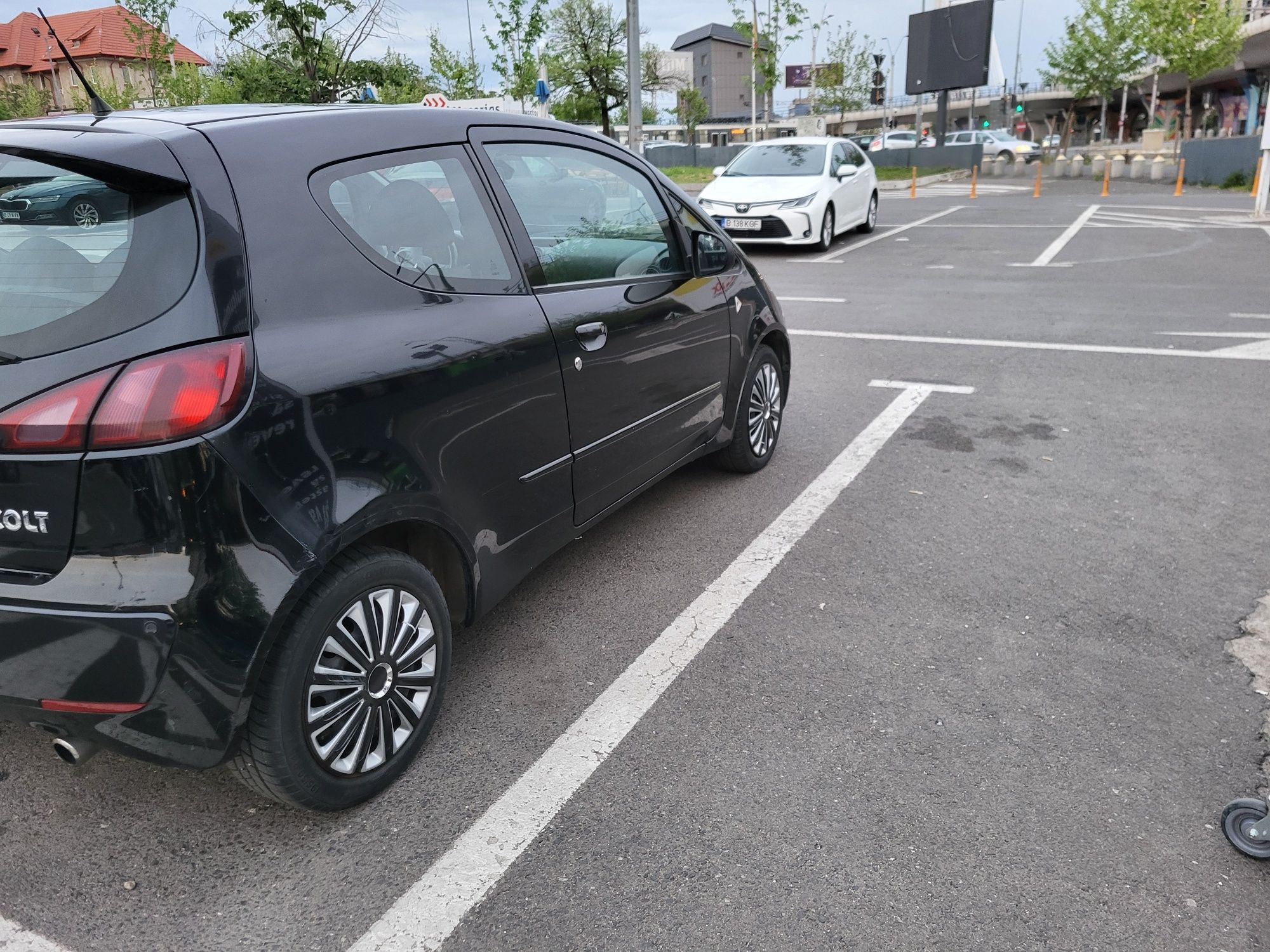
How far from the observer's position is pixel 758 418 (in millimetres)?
4918

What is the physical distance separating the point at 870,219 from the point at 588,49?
37560 mm

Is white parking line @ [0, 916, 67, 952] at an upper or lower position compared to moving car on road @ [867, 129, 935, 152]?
lower

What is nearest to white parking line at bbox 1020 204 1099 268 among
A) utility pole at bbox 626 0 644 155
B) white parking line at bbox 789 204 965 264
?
white parking line at bbox 789 204 965 264

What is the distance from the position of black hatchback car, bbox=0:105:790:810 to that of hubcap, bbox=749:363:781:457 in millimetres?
1836

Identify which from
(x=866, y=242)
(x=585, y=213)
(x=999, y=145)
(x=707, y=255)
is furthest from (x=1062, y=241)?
(x=999, y=145)

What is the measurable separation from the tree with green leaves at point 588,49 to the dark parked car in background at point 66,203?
1976 inches

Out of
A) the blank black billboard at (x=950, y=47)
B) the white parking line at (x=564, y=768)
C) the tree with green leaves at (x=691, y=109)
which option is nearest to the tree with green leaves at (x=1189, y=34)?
the blank black billboard at (x=950, y=47)

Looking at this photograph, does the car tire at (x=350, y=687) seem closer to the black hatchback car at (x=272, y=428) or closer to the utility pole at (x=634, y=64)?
the black hatchback car at (x=272, y=428)

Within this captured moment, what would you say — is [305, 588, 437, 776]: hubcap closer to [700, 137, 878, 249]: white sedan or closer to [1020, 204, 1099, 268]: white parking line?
[700, 137, 878, 249]: white sedan

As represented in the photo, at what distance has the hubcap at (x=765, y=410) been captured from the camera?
15.9 ft

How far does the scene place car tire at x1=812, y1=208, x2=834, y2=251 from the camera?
1423 centimetres

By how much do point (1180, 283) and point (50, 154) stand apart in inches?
437

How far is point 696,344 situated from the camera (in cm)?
403

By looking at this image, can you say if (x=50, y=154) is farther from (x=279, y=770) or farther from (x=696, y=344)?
(x=696, y=344)
